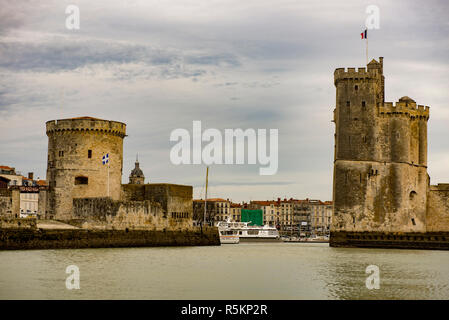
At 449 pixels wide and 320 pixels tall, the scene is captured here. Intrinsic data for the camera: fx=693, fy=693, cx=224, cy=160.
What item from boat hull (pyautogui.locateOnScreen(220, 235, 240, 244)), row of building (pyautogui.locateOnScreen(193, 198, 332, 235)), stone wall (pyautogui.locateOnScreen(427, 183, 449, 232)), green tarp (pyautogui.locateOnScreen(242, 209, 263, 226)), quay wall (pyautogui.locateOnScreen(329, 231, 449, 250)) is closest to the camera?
quay wall (pyautogui.locateOnScreen(329, 231, 449, 250))

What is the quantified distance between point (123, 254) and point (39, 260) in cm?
655

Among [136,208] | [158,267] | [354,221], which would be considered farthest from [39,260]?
[354,221]

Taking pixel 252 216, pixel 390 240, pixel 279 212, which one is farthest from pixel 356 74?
pixel 279 212

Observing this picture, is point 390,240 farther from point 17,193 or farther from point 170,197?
point 17,193

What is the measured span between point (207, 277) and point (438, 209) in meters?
30.2

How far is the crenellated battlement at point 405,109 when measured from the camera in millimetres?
48125

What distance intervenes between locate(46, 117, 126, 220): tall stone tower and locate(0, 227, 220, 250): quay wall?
396cm

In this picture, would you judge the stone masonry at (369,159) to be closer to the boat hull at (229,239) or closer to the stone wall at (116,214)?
the stone wall at (116,214)

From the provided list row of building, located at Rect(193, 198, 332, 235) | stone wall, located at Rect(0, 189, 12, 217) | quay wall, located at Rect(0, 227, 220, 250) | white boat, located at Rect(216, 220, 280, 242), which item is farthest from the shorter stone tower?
stone wall, located at Rect(0, 189, 12, 217)

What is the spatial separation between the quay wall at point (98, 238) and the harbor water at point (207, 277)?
1.73 meters


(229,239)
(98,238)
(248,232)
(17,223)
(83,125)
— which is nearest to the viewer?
(17,223)

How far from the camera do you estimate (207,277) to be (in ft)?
81.5

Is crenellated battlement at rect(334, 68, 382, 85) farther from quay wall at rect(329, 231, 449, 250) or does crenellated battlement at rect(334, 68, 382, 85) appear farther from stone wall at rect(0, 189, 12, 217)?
stone wall at rect(0, 189, 12, 217)

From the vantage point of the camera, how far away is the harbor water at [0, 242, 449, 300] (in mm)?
20070
